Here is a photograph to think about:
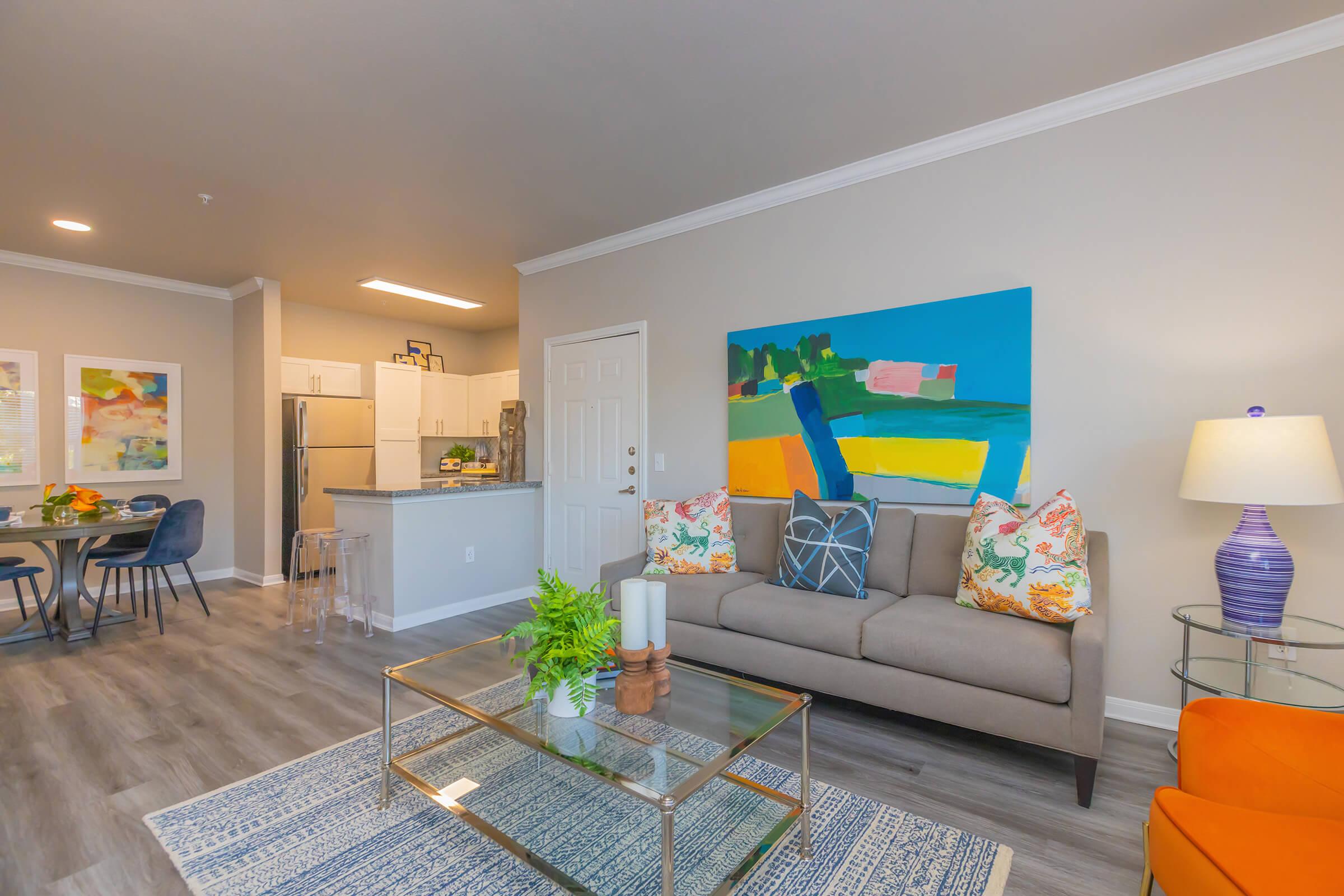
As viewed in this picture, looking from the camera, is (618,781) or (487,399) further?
(487,399)

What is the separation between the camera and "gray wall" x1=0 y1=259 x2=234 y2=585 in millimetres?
4750

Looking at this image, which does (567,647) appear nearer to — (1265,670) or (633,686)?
(633,686)

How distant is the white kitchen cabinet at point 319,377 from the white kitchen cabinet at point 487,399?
48.2 inches

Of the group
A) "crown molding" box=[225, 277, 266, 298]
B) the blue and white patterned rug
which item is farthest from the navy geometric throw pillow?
"crown molding" box=[225, 277, 266, 298]

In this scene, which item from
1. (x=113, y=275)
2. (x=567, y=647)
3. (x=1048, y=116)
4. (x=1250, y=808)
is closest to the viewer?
(x=1250, y=808)

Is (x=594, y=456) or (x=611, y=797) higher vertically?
(x=594, y=456)

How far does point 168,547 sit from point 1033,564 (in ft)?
16.8

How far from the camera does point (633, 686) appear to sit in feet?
5.96

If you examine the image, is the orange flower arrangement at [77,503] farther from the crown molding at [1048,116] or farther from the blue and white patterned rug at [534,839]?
the crown molding at [1048,116]

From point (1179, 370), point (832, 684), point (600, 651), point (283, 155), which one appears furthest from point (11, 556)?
point (1179, 370)

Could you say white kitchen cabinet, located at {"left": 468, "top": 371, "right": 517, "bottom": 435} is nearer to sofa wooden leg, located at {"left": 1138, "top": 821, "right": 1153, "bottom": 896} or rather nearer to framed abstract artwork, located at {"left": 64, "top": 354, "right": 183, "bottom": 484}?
framed abstract artwork, located at {"left": 64, "top": 354, "right": 183, "bottom": 484}

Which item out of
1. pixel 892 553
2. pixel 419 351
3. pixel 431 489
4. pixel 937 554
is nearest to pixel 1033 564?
pixel 937 554

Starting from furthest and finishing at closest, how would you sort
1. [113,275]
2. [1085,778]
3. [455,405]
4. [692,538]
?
[455,405] < [113,275] < [692,538] < [1085,778]

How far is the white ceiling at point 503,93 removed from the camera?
2158 mm
